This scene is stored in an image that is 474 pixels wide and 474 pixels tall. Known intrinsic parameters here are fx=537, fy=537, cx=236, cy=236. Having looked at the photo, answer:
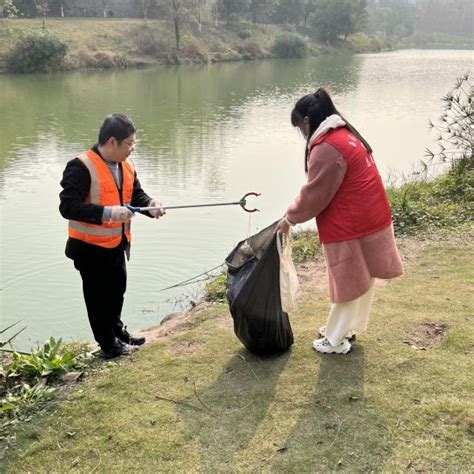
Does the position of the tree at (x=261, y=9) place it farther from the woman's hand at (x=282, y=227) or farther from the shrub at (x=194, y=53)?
the woman's hand at (x=282, y=227)

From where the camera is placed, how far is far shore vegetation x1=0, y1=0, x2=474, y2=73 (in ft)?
99.7

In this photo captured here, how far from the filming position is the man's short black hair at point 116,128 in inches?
120

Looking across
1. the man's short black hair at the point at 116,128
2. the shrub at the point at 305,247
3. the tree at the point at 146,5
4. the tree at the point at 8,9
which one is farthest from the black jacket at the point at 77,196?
the tree at the point at 146,5

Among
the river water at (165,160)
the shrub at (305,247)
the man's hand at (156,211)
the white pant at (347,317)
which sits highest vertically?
the man's hand at (156,211)

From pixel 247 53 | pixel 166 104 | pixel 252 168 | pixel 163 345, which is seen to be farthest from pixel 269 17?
pixel 163 345

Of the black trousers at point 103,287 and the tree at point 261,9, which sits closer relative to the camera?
the black trousers at point 103,287

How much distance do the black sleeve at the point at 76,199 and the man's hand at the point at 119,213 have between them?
0.06m

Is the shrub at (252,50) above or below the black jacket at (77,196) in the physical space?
below

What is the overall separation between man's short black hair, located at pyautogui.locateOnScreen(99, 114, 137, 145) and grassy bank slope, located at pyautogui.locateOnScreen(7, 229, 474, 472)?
141 cm

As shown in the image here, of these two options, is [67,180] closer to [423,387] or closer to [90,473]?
[90,473]

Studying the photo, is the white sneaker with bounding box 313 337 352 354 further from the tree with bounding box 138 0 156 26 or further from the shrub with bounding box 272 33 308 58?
the tree with bounding box 138 0 156 26

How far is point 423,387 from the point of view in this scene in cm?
284

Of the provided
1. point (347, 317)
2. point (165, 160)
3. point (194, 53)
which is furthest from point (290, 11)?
point (347, 317)

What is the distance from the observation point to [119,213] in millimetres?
3041
